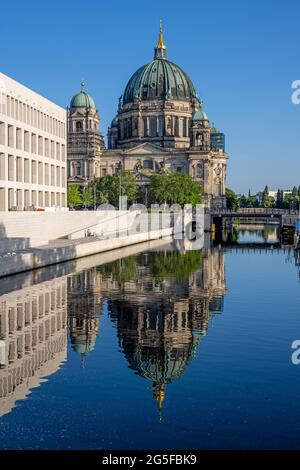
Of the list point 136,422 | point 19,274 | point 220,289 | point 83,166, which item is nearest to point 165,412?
point 136,422

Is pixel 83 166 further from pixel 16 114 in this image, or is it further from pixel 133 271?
pixel 133 271

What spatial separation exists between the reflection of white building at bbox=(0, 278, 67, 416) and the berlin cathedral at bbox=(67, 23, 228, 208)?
363 ft

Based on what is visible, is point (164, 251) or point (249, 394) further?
point (164, 251)

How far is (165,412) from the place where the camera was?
54.0 feet

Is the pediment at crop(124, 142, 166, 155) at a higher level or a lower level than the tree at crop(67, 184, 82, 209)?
higher

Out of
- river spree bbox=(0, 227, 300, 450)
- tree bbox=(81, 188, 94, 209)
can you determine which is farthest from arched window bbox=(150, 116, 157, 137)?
river spree bbox=(0, 227, 300, 450)

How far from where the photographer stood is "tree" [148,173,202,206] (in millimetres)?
121250

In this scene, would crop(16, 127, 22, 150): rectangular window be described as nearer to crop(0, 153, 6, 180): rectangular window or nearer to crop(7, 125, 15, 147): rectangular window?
crop(7, 125, 15, 147): rectangular window

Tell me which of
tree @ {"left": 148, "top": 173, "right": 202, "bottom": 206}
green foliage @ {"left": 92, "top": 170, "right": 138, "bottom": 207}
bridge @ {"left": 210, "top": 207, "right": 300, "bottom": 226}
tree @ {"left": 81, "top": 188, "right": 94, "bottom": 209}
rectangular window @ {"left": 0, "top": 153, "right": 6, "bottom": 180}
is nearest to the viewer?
rectangular window @ {"left": 0, "top": 153, "right": 6, "bottom": 180}

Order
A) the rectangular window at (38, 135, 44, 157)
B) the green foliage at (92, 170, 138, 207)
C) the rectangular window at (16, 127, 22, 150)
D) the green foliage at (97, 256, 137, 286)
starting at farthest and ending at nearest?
the green foliage at (92, 170, 138, 207), the rectangular window at (38, 135, 44, 157), the rectangular window at (16, 127, 22, 150), the green foliage at (97, 256, 137, 286)

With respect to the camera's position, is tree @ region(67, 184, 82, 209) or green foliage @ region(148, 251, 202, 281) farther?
tree @ region(67, 184, 82, 209)

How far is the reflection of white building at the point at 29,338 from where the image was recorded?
61.4ft

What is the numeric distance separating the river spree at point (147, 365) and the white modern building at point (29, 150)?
22.9 metres
